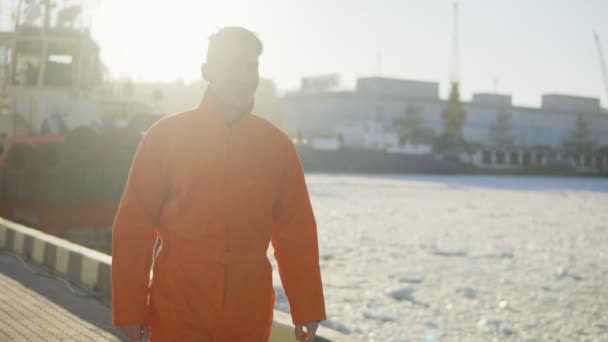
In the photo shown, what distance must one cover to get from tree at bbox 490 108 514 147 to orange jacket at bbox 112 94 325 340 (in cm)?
9361

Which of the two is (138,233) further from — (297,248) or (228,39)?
Result: (228,39)

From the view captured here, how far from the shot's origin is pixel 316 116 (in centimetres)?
8944

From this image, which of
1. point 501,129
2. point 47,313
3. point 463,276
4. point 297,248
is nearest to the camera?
point 297,248

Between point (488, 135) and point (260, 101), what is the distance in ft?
111

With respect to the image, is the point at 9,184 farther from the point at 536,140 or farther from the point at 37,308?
the point at 536,140

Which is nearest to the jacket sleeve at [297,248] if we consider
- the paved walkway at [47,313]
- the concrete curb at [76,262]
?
the concrete curb at [76,262]

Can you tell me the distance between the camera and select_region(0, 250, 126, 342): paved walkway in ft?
14.8

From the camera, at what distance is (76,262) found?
20.6ft

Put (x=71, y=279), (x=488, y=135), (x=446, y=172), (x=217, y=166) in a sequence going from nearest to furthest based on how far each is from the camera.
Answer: (x=217, y=166)
(x=71, y=279)
(x=446, y=172)
(x=488, y=135)

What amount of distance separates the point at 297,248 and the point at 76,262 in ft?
15.2

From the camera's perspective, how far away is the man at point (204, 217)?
2.06 meters

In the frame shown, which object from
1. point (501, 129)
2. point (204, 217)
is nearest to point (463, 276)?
point (204, 217)

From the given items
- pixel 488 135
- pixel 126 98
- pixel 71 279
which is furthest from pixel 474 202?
pixel 488 135

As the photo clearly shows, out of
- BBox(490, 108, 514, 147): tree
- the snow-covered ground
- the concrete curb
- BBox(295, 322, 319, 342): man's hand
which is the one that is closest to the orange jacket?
BBox(295, 322, 319, 342): man's hand
